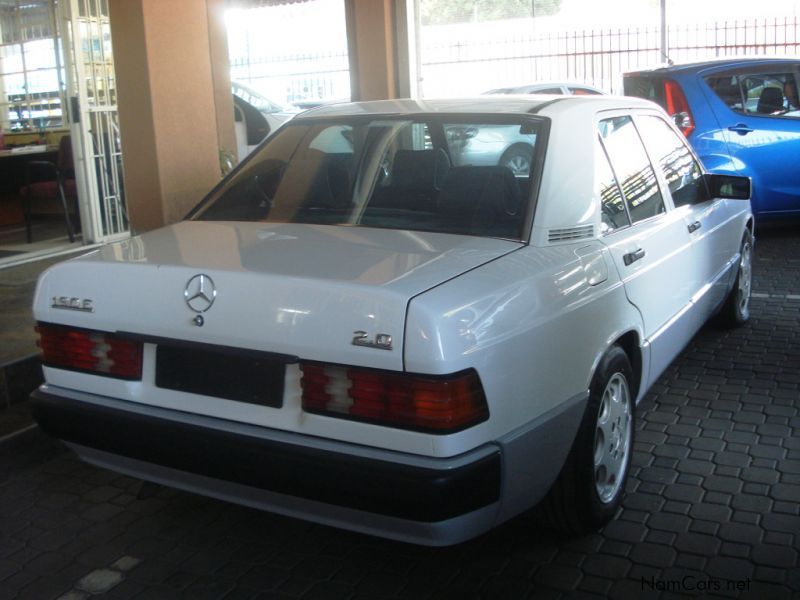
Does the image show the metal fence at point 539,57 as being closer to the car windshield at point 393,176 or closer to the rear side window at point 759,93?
the rear side window at point 759,93

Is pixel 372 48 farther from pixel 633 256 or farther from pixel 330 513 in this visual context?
pixel 330 513

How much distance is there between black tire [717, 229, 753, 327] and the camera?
6.01 m

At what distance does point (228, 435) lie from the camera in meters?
2.93

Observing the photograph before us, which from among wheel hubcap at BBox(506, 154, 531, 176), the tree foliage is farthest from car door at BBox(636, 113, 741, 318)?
the tree foliage

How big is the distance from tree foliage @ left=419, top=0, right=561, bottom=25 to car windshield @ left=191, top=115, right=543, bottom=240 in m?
21.2

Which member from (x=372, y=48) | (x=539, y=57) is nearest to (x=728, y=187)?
(x=372, y=48)

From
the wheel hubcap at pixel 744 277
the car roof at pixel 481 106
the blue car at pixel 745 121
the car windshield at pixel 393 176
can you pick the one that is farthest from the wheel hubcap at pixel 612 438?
the blue car at pixel 745 121

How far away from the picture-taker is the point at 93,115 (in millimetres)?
8844

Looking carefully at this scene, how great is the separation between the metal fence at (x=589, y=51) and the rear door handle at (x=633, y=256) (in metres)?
14.5

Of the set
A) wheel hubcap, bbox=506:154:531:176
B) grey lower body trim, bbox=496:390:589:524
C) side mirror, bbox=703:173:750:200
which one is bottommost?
grey lower body trim, bbox=496:390:589:524

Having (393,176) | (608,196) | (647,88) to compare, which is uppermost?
(647,88)

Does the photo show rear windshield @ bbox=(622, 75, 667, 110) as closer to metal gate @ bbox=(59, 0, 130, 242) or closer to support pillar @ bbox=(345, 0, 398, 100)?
support pillar @ bbox=(345, 0, 398, 100)

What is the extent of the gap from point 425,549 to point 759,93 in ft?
24.1

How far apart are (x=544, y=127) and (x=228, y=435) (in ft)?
5.43
